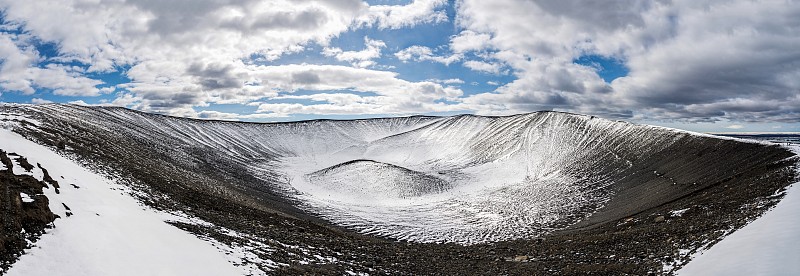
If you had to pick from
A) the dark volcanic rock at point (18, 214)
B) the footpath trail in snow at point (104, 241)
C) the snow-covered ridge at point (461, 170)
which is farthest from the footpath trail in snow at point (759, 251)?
the dark volcanic rock at point (18, 214)

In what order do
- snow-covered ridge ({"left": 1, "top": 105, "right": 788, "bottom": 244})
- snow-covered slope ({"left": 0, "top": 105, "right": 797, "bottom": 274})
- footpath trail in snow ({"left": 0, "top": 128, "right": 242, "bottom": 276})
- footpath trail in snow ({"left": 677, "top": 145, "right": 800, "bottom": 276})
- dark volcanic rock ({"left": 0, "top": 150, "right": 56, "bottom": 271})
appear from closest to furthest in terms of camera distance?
dark volcanic rock ({"left": 0, "top": 150, "right": 56, "bottom": 271}), footpath trail in snow ({"left": 0, "top": 128, "right": 242, "bottom": 276}), footpath trail in snow ({"left": 677, "top": 145, "right": 800, "bottom": 276}), snow-covered slope ({"left": 0, "top": 105, "right": 797, "bottom": 274}), snow-covered ridge ({"left": 1, "top": 105, "right": 788, "bottom": 244})

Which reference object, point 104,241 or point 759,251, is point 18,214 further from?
point 759,251

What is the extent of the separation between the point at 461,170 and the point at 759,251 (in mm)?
71838

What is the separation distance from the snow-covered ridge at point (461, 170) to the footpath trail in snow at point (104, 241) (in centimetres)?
2318

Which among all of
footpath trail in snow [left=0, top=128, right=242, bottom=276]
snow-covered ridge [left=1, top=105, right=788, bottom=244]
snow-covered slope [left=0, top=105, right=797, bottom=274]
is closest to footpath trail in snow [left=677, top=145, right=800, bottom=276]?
snow-covered slope [left=0, top=105, right=797, bottom=274]

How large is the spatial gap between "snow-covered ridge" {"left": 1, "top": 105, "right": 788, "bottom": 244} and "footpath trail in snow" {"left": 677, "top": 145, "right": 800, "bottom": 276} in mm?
19752

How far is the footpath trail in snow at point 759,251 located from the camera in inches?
498

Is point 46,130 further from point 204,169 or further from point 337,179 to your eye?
point 337,179

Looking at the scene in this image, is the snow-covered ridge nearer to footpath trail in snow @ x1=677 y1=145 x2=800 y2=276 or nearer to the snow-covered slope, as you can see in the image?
the snow-covered slope

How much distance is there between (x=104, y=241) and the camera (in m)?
14.3

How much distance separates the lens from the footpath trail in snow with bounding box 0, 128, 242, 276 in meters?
12.3

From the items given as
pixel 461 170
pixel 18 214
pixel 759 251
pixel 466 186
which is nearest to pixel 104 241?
Answer: pixel 18 214

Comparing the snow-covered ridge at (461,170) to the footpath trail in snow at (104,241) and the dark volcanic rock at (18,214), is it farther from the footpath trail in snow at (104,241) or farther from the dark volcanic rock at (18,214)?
the dark volcanic rock at (18,214)

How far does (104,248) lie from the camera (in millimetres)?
13836
